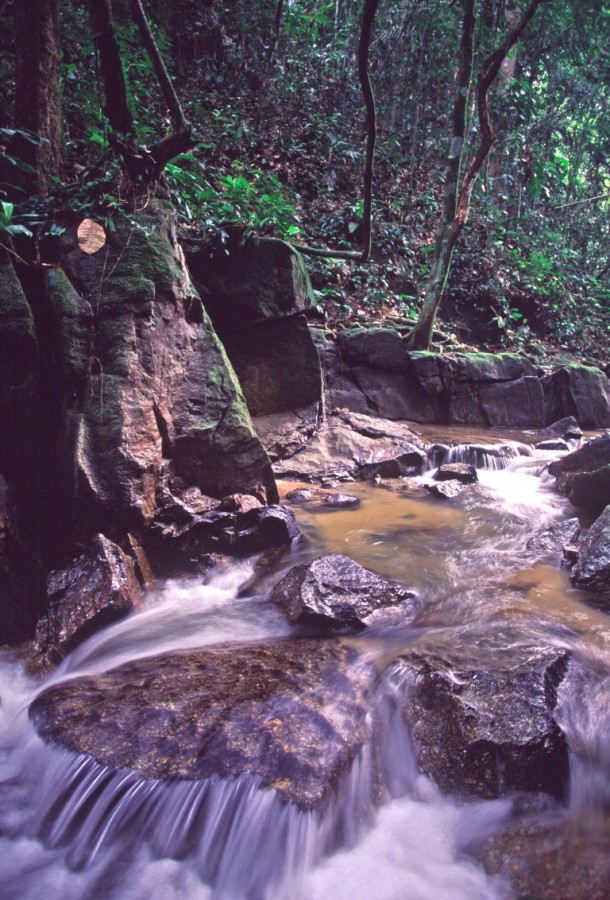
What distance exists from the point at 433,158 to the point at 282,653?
1809 centimetres

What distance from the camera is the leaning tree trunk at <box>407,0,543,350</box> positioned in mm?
8898

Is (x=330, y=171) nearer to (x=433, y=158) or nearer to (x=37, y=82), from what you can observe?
(x=433, y=158)

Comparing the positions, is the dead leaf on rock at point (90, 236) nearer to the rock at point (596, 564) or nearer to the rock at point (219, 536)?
the rock at point (219, 536)

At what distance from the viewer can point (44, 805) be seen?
2361 millimetres

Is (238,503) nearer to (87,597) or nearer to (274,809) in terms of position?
(87,597)

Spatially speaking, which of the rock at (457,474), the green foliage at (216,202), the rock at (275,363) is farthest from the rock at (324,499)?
the green foliage at (216,202)

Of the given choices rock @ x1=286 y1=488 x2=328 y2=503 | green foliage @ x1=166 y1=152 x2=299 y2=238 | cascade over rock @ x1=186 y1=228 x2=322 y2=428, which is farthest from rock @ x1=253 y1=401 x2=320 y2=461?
green foliage @ x1=166 y1=152 x2=299 y2=238

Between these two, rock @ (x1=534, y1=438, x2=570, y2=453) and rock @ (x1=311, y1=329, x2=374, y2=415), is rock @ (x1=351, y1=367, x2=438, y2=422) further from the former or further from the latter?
rock @ (x1=534, y1=438, x2=570, y2=453)

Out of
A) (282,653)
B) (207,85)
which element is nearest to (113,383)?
(282,653)

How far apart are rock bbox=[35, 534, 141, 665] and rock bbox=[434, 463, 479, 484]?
4.68 metres

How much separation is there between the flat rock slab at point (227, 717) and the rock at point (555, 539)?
8.30 ft

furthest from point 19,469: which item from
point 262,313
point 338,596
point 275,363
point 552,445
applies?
point 552,445

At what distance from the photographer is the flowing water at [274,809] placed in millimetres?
2068

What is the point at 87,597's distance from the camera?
3500 mm
